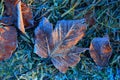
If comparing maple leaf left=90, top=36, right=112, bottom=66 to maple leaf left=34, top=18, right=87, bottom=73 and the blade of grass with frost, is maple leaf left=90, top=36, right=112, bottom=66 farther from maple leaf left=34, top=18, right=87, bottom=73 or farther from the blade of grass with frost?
the blade of grass with frost

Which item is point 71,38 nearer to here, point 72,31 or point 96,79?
point 72,31

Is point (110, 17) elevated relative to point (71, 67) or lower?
elevated

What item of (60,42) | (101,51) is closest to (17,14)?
(60,42)

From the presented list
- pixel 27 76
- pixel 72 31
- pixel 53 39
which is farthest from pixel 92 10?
pixel 27 76

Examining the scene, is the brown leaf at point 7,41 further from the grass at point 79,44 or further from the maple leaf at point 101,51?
the maple leaf at point 101,51

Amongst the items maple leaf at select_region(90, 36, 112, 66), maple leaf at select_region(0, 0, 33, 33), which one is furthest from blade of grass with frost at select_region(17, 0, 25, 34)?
maple leaf at select_region(90, 36, 112, 66)

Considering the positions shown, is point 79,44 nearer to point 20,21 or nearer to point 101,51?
point 101,51

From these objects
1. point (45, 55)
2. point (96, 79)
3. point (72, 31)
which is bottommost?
point (96, 79)
